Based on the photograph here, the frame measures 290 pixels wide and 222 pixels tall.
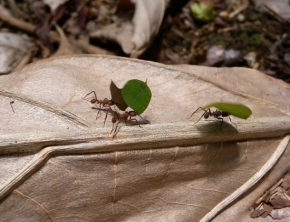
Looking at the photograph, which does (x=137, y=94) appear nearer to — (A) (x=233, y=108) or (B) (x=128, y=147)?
(B) (x=128, y=147)

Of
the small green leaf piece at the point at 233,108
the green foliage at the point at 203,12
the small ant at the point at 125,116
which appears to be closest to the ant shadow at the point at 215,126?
the small green leaf piece at the point at 233,108

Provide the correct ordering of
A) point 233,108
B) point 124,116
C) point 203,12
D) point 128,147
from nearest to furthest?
point 233,108, point 128,147, point 124,116, point 203,12

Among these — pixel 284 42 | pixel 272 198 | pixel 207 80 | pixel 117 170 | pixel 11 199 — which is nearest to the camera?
pixel 11 199

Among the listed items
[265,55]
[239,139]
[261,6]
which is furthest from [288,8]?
[239,139]

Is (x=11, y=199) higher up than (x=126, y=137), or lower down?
lower down

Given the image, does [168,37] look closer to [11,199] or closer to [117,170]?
[117,170]

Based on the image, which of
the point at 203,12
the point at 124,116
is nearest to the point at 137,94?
the point at 124,116

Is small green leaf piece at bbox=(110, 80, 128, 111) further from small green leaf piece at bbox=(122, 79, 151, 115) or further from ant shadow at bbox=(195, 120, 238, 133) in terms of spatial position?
ant shadow at bbox=(195, 120, 238, 133)
